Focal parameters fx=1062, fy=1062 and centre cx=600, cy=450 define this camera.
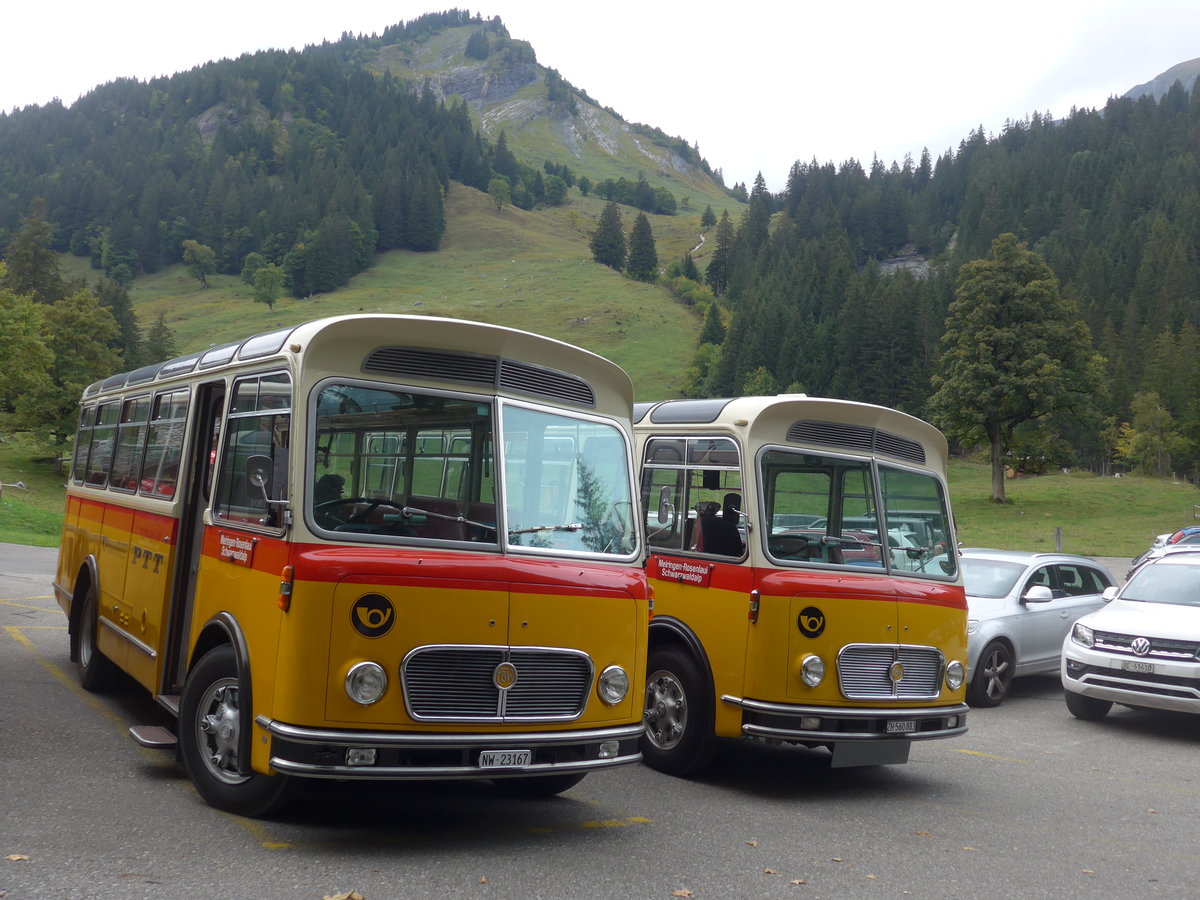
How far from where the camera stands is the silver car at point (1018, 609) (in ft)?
39.7

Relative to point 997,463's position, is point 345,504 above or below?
below

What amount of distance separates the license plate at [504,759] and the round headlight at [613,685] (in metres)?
0.61

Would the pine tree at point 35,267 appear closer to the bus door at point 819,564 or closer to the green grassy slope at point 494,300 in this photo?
the green grassy slope at point 494,300

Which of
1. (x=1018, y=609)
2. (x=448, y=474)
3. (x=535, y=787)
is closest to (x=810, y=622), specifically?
(x=535, y=787)

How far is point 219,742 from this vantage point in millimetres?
6172

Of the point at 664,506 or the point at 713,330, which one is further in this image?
the point at 713,330

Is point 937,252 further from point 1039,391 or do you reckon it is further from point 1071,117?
point 1039,391

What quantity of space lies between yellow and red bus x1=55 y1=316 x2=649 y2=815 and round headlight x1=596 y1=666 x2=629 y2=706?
0.01 metres

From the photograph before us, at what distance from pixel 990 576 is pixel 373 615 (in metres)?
10.0

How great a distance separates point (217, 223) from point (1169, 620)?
16793cm

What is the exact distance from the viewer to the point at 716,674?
7.89 metres

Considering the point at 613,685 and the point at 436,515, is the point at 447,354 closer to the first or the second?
the point at 436,515

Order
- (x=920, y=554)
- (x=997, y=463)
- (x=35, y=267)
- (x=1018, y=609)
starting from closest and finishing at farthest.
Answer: (x=920, y=554) → (x=1018, y=609) → (x=997, y=463) → (x=35, y=267)

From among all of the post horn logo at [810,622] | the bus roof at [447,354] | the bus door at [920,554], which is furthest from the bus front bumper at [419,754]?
the bus door at [920,554]
